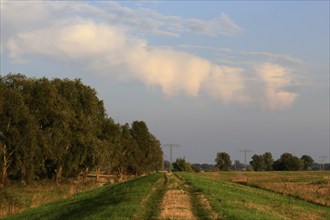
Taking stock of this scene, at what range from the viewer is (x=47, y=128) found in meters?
60.6

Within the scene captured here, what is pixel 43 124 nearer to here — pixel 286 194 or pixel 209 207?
pixel 286 194

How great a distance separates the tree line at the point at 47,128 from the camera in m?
54.5

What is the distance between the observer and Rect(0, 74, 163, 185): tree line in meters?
54.5

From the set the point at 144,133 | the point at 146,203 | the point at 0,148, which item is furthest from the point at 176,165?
the point at 146,203

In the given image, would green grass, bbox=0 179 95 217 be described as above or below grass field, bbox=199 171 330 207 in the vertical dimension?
below

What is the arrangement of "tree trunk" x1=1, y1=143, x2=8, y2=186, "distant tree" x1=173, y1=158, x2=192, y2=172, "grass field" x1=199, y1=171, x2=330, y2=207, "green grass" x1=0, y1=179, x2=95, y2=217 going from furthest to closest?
"distant tree" x1=173, y1=158, x2=192, y2=172 → "tree trunk" x1=1, y1=143, x2=8, y2=186 → "grass field" x1=199, y1=171, x2=330, y2=207 → "green grass" x1=0, y1=179, x2=95, y2=217

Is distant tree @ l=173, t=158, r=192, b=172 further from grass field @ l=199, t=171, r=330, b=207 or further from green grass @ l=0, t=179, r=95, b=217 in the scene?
green grass @ l=0, t=179, r=95, b=217

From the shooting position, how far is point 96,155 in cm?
7075

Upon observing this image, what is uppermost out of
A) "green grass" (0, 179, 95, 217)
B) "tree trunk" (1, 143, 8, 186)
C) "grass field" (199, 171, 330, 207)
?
"tree trunk" (1, 143, 8, 186)

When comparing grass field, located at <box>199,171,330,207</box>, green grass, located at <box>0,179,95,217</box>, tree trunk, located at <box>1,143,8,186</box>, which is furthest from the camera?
tree trunk, located at <box>1,143,8,186</box>

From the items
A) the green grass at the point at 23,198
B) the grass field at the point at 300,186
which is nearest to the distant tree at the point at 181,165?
the grass field at the point at 300,186

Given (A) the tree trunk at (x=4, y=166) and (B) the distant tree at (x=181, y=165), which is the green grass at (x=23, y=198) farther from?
(B) the distant tree at (x=181, y=165)

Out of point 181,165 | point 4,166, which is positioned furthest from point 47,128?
point 181,165

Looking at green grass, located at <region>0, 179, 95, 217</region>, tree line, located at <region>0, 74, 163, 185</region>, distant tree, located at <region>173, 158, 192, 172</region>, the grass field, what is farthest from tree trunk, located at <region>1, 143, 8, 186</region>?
distant tree, located at <region>173, 158, 192, 172</region>
